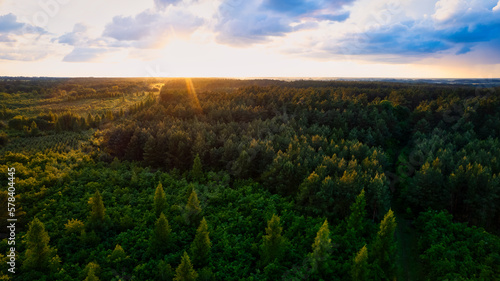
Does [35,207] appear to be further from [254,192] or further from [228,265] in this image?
[254,192]

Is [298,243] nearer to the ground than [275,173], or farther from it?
nearer to the ground

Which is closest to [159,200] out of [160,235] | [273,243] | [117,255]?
[160,235]

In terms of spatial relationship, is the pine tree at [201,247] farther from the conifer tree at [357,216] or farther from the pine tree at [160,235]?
the conifer tree at [357,216]

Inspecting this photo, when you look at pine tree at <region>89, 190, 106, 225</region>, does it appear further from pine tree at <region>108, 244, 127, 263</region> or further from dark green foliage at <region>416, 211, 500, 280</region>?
dark green foliage at <region>416, 211, 500, 280</region>

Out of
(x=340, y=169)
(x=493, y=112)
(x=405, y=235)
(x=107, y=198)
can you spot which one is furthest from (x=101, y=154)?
(x=493, y=112)

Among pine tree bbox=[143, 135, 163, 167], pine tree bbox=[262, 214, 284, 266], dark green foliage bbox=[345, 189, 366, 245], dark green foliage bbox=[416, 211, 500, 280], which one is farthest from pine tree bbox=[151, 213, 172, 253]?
pine tree bbox=[143, 135, 163, 167]
